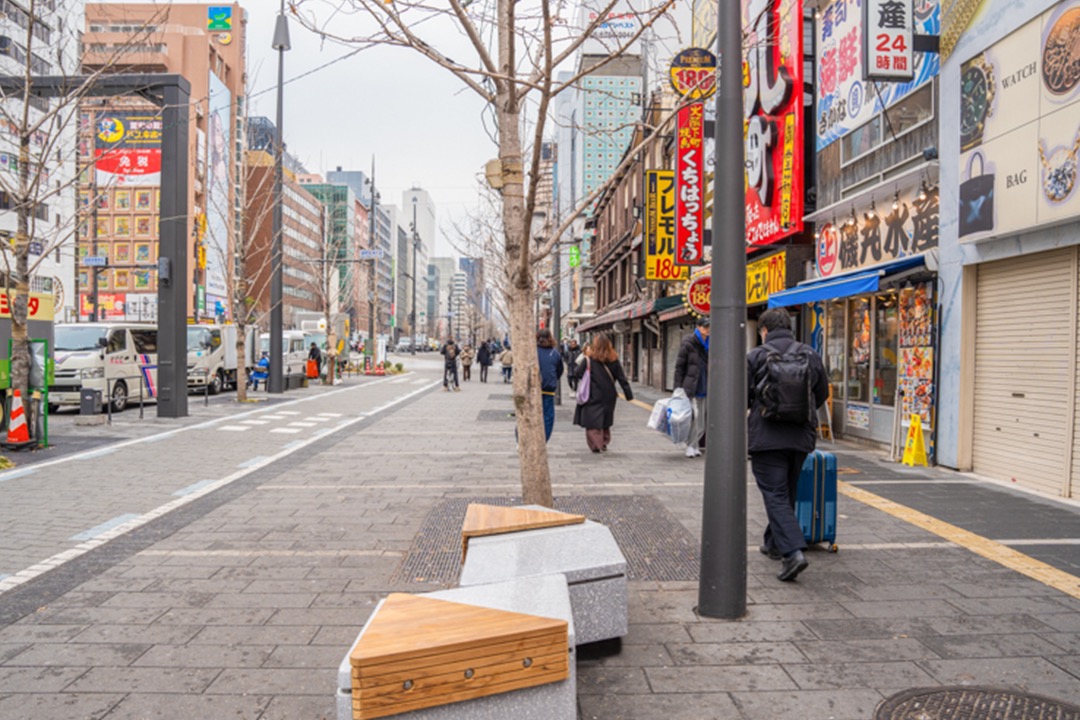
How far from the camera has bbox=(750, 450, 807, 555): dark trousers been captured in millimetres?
5090

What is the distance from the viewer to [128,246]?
80875 millimetres

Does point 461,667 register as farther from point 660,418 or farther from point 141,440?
point 141,440

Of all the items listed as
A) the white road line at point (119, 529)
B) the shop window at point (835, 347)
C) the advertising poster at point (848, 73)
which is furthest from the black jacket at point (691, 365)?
the white road line at point (119, 529)

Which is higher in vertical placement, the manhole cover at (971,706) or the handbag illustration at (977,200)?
the handbag illustration at (977,200)

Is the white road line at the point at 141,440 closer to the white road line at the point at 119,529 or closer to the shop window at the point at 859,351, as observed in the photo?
the white road line at the point at 119,529

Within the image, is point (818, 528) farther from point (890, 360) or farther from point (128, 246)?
point (128, 246)

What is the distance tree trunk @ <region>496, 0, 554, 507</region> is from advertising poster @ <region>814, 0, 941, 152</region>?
7.18m

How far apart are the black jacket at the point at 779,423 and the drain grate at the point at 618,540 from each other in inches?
41.1

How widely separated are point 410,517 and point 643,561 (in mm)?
2427

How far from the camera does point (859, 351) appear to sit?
12664 millimetres

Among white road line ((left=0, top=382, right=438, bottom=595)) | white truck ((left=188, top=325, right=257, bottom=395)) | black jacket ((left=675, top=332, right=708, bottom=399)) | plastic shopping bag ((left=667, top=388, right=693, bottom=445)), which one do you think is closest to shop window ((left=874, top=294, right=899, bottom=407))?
black jacket ((left=675, top=332, right=708, bottom=399))

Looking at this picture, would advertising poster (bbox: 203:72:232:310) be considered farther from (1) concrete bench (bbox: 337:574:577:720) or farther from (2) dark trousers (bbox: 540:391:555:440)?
(1) concrete bench (bbox: 337:574:577:720)

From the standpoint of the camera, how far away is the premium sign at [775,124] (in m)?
14.0

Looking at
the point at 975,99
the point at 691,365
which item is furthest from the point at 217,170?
the point at 975,99
